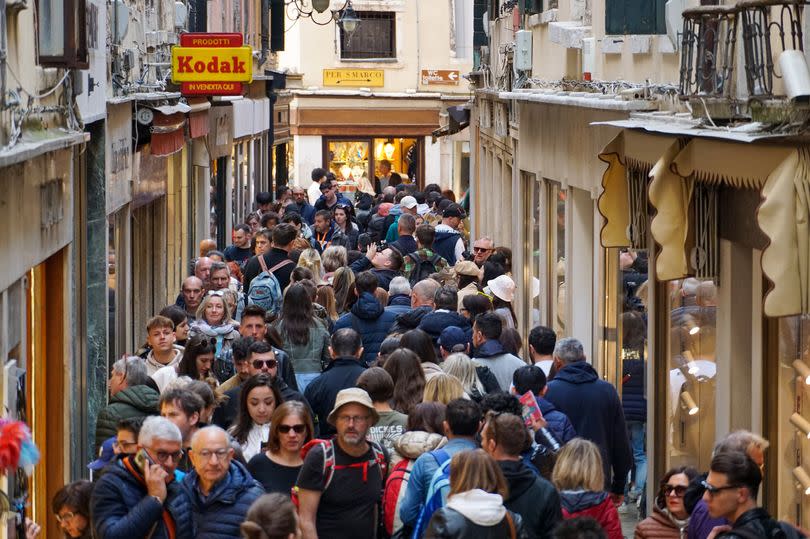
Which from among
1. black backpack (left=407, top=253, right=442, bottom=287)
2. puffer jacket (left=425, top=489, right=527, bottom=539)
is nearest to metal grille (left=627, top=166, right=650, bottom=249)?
puffer jacket (left=425, top=489, right=527, bottom=539)

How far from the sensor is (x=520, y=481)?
809 centimetres

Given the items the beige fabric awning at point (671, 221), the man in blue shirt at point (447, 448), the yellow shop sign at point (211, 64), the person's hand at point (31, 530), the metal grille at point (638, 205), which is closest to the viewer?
the person's hand at point (31, 530)

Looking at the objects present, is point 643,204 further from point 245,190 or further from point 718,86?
point 245,190

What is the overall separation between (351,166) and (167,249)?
2447cm

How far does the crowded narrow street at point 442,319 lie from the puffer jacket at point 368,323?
0.11 ft

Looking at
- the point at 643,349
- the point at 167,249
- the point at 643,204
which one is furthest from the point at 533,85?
the point at 643,204

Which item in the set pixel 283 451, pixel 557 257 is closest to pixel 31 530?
pixel 283 451

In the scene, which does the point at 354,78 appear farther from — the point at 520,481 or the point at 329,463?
the point at 520,481

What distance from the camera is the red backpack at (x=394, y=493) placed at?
8703 millimetres

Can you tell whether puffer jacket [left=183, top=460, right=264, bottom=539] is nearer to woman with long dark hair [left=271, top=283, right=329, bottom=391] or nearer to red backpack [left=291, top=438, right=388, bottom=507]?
red backpack [left=291, top=438, right=388, bottom=507]

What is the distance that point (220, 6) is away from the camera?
27.0 m

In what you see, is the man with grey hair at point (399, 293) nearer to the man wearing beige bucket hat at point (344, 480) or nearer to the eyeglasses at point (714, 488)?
the man wearing beige bucket hat at point (344, 480)

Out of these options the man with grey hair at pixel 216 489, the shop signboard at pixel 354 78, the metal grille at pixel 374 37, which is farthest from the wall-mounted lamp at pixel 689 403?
the metal grille at pixel 374 37

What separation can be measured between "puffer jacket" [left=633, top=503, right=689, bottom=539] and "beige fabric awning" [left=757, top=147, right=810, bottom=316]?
4.01 feet
